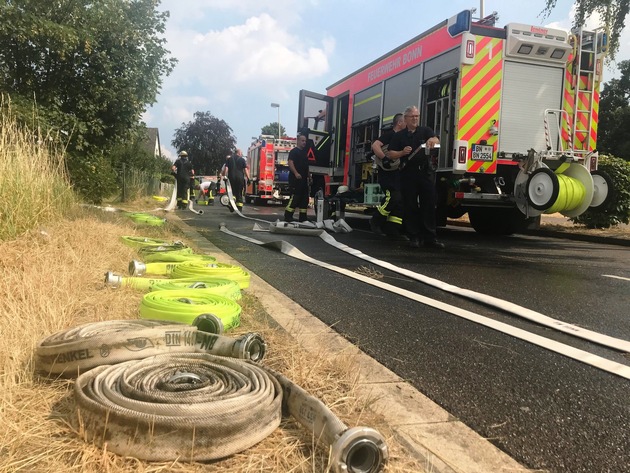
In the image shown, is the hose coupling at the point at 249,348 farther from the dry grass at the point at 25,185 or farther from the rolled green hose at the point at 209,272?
the dry grass at the point at 25,185

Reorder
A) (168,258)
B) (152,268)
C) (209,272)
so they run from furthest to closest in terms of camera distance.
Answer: (168,258), (152,268), (209,272)

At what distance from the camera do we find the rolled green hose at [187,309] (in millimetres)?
2637

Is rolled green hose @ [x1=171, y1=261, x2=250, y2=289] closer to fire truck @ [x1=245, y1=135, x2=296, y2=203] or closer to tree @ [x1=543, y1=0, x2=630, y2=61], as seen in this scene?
tree @ [x1=543, y1=0, x2=630, y2=61]

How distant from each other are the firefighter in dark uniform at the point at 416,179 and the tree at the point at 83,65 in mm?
5911

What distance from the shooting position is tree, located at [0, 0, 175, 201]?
8.91 meters

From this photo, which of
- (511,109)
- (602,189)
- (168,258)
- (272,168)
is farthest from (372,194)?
(272,168)

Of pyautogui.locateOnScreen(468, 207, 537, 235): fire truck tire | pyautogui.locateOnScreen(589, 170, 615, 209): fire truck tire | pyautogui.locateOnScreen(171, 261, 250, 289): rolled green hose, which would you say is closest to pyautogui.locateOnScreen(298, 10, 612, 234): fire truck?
pyautogui.locateOnScreen(589, 170, 615, 209): fire truck tire

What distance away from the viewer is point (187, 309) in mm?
2674

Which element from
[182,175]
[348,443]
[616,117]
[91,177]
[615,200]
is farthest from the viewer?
[616,117]

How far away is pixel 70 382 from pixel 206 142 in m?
56.9

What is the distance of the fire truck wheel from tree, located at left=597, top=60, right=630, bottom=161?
2729 centimetres

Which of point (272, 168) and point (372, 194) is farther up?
point (272, 168)

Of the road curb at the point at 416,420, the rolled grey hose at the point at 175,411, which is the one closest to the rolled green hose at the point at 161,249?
the road curb at the point at 416,420

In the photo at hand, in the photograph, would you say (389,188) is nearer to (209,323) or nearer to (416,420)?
(209,323)
